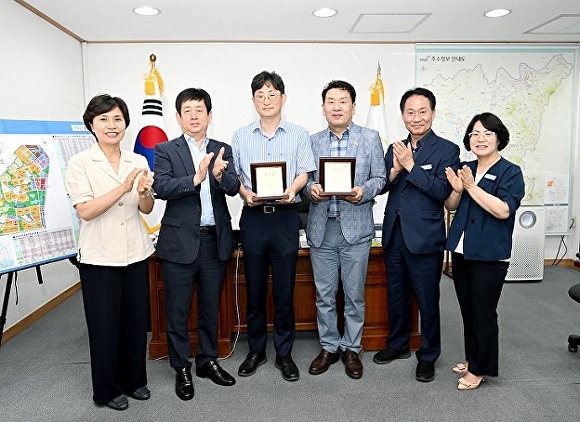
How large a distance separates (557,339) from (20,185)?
3.45 metres

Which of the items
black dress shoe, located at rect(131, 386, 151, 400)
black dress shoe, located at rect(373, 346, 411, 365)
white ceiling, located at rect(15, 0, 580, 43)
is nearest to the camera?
black dress shoe, located at rect(131, 386, 151, 400)

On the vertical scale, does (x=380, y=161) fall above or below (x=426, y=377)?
above

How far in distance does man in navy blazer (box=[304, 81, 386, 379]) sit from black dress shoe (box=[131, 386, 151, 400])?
2.92 ft

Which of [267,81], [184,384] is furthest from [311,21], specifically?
[184,384]

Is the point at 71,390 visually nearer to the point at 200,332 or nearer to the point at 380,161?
the point at 200,332

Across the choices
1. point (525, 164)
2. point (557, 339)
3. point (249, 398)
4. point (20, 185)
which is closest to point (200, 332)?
point (249, 398)

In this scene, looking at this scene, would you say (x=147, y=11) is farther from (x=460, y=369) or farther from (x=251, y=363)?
(x=460, y=369)

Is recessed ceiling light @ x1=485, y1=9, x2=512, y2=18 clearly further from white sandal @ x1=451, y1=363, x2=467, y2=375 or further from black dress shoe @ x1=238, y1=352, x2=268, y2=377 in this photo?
black dress shoe @ x1=238, y1=352, x2=268, y2=377

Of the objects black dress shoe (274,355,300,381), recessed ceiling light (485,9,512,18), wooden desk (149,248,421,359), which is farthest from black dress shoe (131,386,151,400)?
recessed ceiling light (485,9,512,18)

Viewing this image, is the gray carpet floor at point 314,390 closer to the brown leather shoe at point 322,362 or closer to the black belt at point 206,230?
the brown leather shoe at point 322,362

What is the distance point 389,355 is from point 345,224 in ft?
2.86

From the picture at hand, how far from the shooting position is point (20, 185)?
8.08 feet

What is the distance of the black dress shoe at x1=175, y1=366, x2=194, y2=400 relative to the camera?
2.39m

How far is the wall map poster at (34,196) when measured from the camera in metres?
2.41
